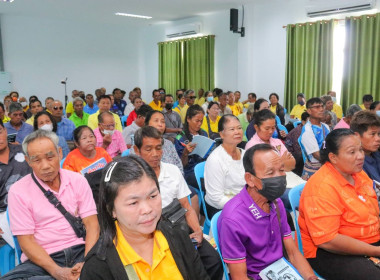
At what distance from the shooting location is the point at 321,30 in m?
7.98

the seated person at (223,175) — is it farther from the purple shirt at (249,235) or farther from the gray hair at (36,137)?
the gray hair at (36,137)

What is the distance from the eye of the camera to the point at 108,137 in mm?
3957

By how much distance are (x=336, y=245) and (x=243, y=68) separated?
8.13 m

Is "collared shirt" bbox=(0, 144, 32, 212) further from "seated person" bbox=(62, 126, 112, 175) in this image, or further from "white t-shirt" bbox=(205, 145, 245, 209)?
"white t-shirt" bbox=(205, 145, 245, 209)

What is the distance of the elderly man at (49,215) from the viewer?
1923 mm

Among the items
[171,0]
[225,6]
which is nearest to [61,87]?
[171,0]

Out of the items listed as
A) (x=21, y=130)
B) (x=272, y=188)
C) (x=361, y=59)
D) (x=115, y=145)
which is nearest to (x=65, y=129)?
(x=21, y=130)

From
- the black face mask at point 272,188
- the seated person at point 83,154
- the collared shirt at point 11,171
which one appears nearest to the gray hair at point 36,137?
the collared shirt at point 11,171

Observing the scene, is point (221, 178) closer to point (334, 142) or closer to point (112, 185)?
point (334, 142)

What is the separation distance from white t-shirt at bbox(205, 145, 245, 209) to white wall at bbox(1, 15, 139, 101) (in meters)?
9.97

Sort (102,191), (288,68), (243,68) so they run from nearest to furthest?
(102,191)
(288,68)
(243,68)

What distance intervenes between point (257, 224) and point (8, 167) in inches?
82.9

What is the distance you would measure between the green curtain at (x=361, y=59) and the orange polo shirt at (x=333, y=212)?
20.8 ft

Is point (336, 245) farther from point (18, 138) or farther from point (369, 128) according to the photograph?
point (18, 138)
